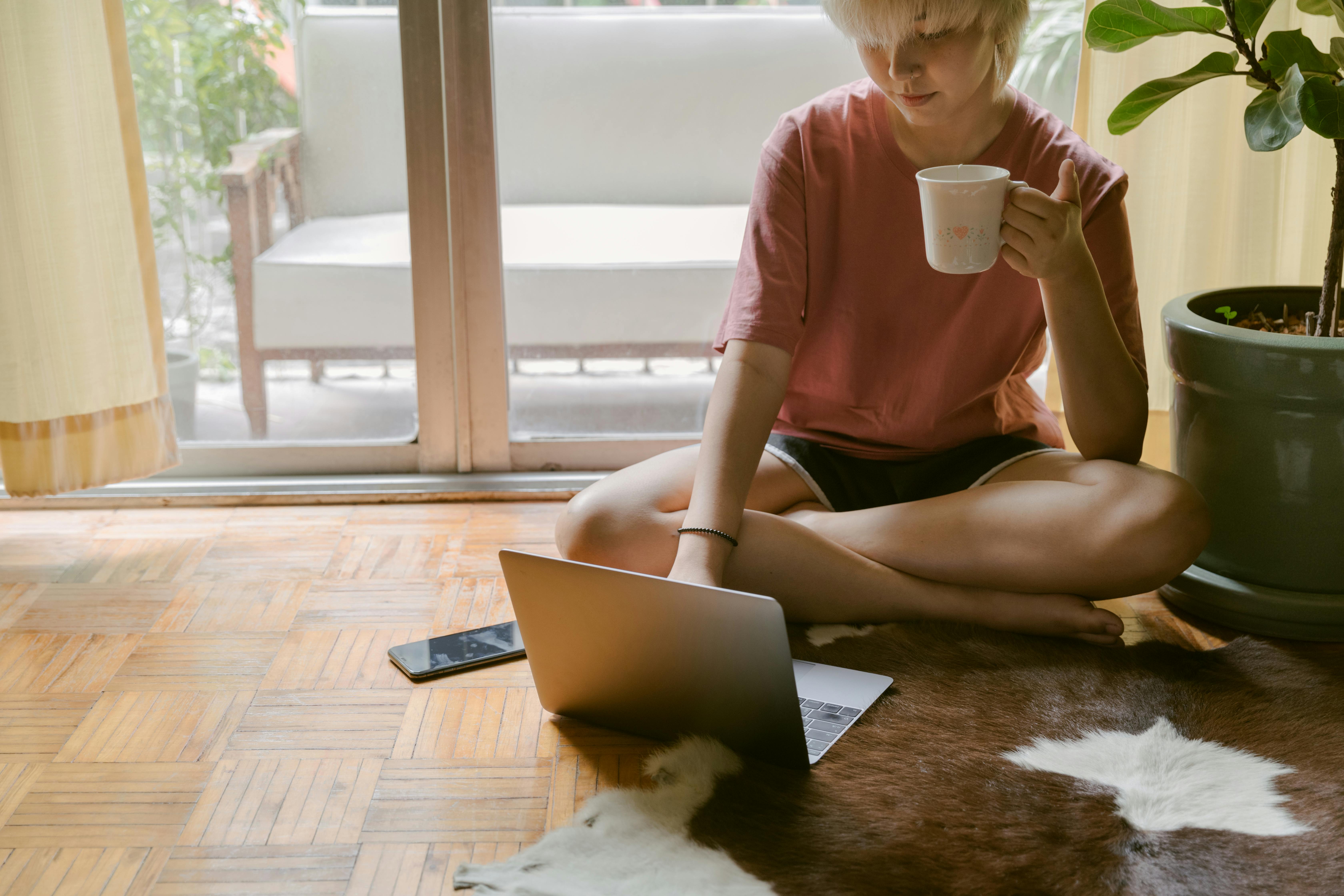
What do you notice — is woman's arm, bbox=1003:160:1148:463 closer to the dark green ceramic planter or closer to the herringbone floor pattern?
the dark green ceramic planter

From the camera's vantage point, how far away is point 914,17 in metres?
1.18

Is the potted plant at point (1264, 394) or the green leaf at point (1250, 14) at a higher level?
the green leaf at point (1250, 14)

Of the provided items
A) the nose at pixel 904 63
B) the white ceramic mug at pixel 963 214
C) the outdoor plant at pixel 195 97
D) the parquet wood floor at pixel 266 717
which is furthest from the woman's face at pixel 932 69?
the outdoor plant at pixel 195 97

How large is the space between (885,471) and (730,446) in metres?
0.29

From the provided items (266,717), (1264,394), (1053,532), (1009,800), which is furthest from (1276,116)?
(266,717)

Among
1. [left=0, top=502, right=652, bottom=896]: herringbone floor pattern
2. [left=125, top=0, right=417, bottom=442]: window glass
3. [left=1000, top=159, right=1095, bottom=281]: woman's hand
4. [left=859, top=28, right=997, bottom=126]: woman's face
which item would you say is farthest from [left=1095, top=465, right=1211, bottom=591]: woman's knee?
[left=125, top=0, right=417, bottom=442]: window glass

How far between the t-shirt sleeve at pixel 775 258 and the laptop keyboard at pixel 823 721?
1.36ft

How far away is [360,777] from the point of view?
1.18 meters

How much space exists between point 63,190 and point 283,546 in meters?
0.60

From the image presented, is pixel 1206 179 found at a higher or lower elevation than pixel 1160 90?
lower

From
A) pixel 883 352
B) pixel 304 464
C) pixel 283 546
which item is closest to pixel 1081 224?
pixel 883 352

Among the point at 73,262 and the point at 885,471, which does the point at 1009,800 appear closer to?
the point at 885,471

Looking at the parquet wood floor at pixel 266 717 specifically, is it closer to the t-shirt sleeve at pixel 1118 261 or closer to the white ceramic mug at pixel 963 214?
the t-shirt sleeve at pixel 1118 261

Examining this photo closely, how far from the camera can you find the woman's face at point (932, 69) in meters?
1.21
